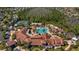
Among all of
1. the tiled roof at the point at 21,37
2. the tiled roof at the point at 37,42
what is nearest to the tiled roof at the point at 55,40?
the tiled roof at the point at 37,42

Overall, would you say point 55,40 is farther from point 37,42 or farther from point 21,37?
point 21,37

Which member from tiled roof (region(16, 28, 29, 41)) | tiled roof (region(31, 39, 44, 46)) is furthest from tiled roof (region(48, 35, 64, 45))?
tiled roof (region(16, 28, 29, 41))

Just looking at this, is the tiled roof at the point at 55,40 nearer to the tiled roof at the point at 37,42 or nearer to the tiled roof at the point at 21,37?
the tiled roof at the point at 37,42

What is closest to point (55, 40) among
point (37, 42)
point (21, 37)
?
point (37, 42)

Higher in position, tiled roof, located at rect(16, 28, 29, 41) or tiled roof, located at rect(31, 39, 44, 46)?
tiled roof, located at rect(16, 28, 29, 41)

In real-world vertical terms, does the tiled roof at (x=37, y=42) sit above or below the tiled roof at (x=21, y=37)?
below

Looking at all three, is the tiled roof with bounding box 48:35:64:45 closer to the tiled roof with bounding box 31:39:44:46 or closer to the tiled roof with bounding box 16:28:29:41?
the tiled roof with bounding box 31:39:44:46

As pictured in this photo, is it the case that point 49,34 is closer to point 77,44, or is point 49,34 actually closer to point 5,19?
point 77,44

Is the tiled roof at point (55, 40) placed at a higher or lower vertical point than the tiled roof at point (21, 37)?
lower

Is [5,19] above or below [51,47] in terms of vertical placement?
above
